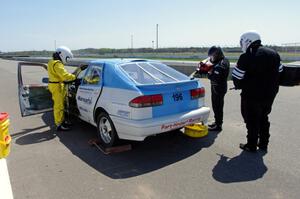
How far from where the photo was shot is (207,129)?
5.71 m

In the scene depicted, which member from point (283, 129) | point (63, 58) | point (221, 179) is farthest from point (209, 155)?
point (63, 58)

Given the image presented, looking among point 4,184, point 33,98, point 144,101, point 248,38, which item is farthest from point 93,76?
point 248,38

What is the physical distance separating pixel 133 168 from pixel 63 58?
337 cm

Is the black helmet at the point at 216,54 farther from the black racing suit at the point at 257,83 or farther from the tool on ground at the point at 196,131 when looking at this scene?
A: the tool on ground at the point at 196,131

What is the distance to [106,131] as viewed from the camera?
5117mm

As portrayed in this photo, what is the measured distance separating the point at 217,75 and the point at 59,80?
3384mm

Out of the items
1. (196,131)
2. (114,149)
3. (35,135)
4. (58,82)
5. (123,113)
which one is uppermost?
(58,82)

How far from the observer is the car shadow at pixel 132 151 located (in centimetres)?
425

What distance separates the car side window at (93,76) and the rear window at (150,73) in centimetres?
61

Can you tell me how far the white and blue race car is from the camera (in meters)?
4.38

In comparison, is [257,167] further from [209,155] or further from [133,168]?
[133,168]

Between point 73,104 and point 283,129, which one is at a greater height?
point 73,104

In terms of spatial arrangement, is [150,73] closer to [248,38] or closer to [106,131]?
[106,131]

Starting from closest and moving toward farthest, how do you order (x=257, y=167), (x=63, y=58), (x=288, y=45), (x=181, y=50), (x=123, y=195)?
(x=123, y=195) → (x=257, y=167) → (x=63, y=58) → (x=288, y=45) → (x=181, y=50)
